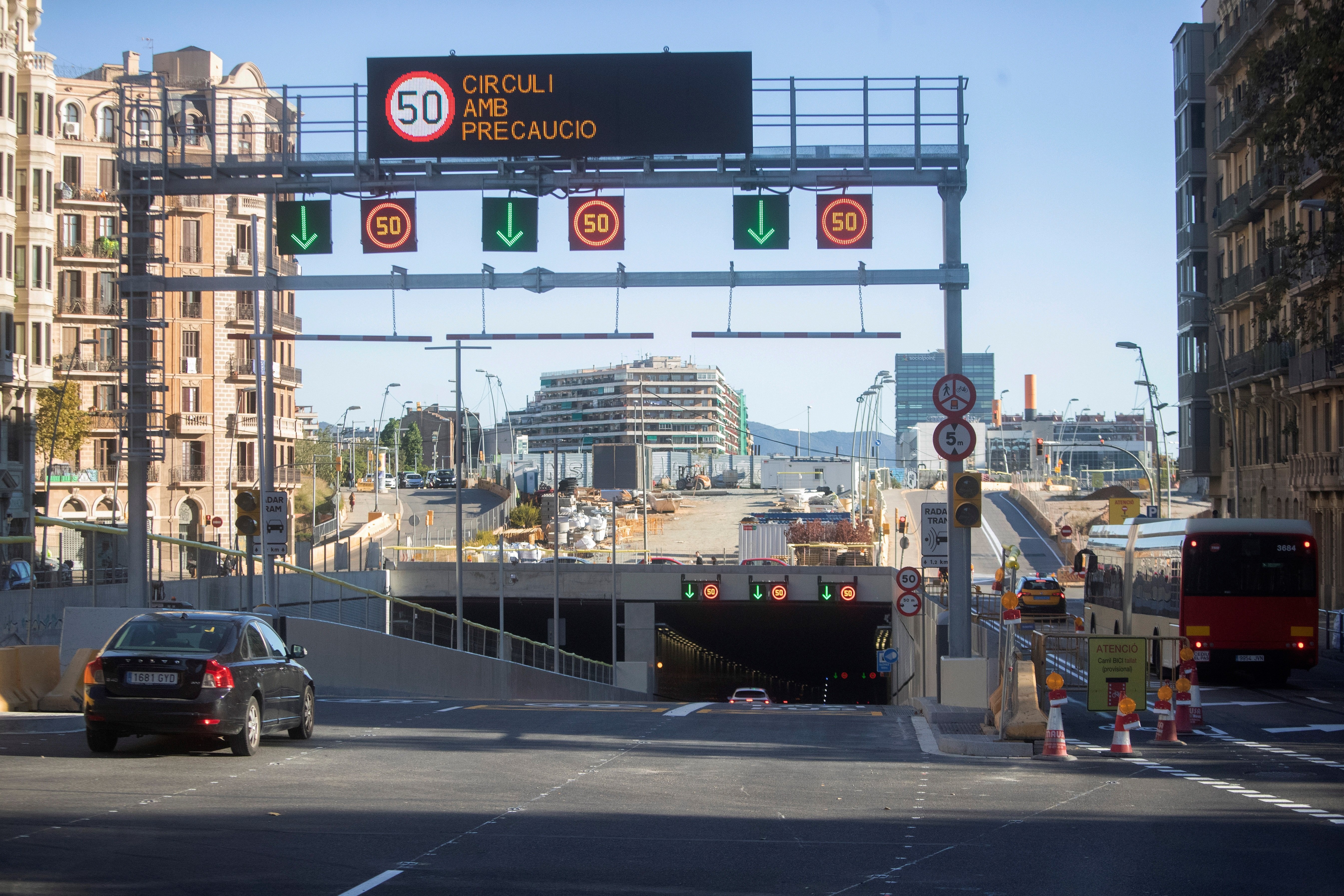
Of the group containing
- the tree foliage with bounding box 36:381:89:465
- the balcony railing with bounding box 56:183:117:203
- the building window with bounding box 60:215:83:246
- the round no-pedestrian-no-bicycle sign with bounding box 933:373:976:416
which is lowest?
the round no-pedestrian-no-bicycle sign with bounding box 933:373:976:416

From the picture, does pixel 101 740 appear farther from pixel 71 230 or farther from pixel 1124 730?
pixel 71 230

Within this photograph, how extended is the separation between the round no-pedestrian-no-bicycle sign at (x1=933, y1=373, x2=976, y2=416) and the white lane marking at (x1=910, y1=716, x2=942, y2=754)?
422 cm

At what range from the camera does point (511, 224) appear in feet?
75.0

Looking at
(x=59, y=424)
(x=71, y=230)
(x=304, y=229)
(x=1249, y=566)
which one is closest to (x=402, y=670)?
(x=304, y=229)

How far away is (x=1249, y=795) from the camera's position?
40.0ft

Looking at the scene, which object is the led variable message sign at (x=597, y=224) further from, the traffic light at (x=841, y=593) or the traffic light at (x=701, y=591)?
the traffic light at (x=701, y=591)

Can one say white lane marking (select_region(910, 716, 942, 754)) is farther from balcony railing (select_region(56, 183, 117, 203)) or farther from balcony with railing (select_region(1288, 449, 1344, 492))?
balcony railing (select_region(56, 183, 117, 203))

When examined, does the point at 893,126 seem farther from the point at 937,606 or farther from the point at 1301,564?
the point at 937,606

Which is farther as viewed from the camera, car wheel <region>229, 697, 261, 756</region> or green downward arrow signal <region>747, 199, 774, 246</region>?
green downward arrow signal <region>747, 199, 774, 246</region>

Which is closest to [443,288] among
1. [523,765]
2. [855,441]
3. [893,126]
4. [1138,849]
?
[893,126]

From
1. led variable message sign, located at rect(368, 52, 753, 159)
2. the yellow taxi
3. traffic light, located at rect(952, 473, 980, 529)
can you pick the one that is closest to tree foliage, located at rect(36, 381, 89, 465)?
the yellow taxi

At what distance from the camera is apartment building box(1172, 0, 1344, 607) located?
47250 mm

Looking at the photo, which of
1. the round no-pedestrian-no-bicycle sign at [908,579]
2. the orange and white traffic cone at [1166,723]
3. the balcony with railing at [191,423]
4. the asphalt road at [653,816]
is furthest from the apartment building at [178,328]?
the orange and white traffic cone at [1166,723]

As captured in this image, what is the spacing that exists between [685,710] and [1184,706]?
796 cm
